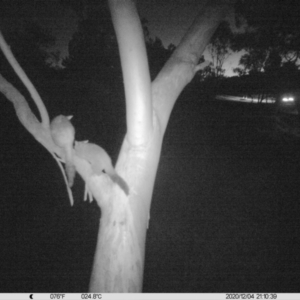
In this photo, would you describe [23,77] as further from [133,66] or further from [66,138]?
[133,66]

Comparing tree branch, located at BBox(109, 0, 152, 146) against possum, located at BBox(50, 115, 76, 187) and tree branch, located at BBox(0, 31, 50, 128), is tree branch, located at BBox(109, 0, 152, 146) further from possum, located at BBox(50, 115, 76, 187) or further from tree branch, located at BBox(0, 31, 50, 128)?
tree branch, located at BBox(0, 31, 50, 128)

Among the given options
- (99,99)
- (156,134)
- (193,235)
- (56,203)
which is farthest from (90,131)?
(156,134)

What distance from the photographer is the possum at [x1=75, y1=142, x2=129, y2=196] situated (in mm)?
1244

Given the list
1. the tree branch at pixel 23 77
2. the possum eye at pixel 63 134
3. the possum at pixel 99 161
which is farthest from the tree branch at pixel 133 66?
the tree branch at pixel 23 77

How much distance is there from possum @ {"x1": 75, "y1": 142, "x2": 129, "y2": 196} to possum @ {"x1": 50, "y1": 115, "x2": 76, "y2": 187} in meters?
0.05

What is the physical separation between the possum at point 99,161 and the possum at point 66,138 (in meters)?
0.05

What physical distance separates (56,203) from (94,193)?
20.0 feet

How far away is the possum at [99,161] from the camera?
124 centimetres

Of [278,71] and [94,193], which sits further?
[278,71]

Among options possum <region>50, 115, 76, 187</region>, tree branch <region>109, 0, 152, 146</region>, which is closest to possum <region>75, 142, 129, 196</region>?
possum <region>50, 115, 76, 187</region>

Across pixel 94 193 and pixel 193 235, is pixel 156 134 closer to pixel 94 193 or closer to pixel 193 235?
pixel 94 193

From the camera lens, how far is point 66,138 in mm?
1312

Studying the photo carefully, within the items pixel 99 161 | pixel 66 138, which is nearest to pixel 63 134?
pixel 66 138

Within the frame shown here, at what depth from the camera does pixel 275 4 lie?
8.99 feet
